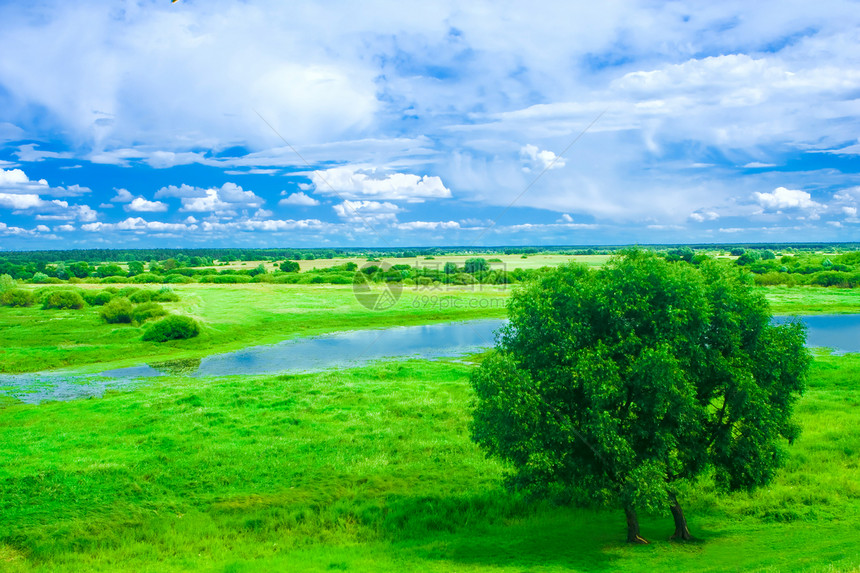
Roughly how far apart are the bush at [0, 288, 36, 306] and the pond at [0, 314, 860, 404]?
142 feet

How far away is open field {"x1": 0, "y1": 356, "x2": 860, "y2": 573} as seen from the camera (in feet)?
56.3

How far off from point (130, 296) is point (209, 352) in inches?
1170

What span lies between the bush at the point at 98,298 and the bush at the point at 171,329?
25306 millimetres

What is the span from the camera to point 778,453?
1853 centimetres

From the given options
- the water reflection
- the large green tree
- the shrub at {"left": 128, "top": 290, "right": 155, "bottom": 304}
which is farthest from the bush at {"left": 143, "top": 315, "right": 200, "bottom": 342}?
the water reflection

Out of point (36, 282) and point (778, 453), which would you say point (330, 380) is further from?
point (36, 282)

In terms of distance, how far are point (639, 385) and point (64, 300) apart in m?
81.6

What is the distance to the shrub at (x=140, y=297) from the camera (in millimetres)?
75750

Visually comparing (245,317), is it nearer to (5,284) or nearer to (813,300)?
(5,284)

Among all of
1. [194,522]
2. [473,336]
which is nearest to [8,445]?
[194,522]

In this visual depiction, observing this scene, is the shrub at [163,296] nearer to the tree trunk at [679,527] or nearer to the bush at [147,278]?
the bush at [147,278]

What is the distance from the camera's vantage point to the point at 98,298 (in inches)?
3132

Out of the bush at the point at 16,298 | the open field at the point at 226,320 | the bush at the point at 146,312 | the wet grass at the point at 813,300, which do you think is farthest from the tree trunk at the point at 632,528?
the bush at the point at 16,298

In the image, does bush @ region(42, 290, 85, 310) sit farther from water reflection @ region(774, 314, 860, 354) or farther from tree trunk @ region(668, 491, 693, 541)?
water reflection @ region(774, 314, 860, 354)
